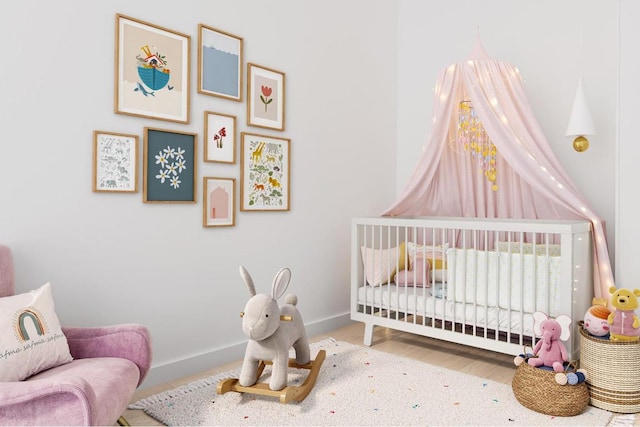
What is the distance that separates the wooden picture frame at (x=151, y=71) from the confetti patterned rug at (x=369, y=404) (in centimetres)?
151

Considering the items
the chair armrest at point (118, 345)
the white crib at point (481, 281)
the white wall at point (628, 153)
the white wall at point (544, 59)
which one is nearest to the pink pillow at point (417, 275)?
the white crib at point (481, 281)

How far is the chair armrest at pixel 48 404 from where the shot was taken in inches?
52.8

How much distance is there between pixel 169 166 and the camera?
99.9 inches

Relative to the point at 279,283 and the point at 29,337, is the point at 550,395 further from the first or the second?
the point at 29,337

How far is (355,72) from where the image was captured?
147 inches

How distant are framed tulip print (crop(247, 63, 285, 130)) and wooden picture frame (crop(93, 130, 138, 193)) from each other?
32.3 inches

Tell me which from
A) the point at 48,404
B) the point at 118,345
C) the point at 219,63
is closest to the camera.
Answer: the point at 48,404

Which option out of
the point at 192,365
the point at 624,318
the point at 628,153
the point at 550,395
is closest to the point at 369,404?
the point at 550,395

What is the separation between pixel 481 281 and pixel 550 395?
0.75 m

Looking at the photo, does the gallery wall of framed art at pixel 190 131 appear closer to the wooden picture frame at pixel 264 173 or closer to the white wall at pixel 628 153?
the wooden picture frame at pixel 264 173

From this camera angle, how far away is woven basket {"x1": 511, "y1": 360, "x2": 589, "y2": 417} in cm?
206

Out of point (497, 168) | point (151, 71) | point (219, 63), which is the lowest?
point (497, 168)

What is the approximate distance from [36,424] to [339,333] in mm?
2386

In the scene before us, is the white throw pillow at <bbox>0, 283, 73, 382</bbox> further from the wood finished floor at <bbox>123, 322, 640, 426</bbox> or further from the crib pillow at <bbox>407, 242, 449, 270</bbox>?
the crib pillow at <bbox>407, 242, 449, 270</bbox>
